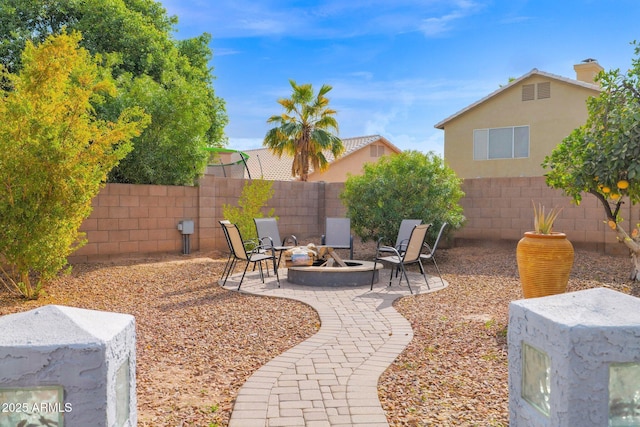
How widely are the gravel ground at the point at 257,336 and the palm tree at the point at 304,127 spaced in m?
13.0

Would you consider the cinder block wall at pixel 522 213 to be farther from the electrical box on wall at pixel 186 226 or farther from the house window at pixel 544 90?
the house window at pixel 544 90

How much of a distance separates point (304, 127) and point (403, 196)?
12.5 metres

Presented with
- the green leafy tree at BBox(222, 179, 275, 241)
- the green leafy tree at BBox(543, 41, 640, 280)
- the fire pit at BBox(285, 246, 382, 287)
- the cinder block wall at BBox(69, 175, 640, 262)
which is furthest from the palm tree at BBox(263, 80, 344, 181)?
the green leafy tree at BBox(543, 41, 640, 280)

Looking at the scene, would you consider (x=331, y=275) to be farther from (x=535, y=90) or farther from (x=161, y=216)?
(x=535, y=90)

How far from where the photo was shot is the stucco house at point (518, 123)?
16047 millimetres

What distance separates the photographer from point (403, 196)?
9930 mm

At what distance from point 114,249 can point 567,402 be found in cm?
941

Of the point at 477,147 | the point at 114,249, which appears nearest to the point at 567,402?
→ the point at 114,249

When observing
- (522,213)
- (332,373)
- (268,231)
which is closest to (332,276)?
(268,231)

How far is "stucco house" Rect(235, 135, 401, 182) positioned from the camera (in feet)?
84.8

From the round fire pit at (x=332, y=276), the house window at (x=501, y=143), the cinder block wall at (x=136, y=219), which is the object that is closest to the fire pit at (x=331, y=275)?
the round fire pit at (x=332, y=276)

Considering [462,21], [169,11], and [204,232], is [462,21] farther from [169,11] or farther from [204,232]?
[169,11]

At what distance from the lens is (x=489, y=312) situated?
5.83 meters

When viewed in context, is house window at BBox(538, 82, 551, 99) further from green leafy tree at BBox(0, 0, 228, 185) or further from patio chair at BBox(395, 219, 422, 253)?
green leafy tree at BBox(0, 0, 228, 185)
